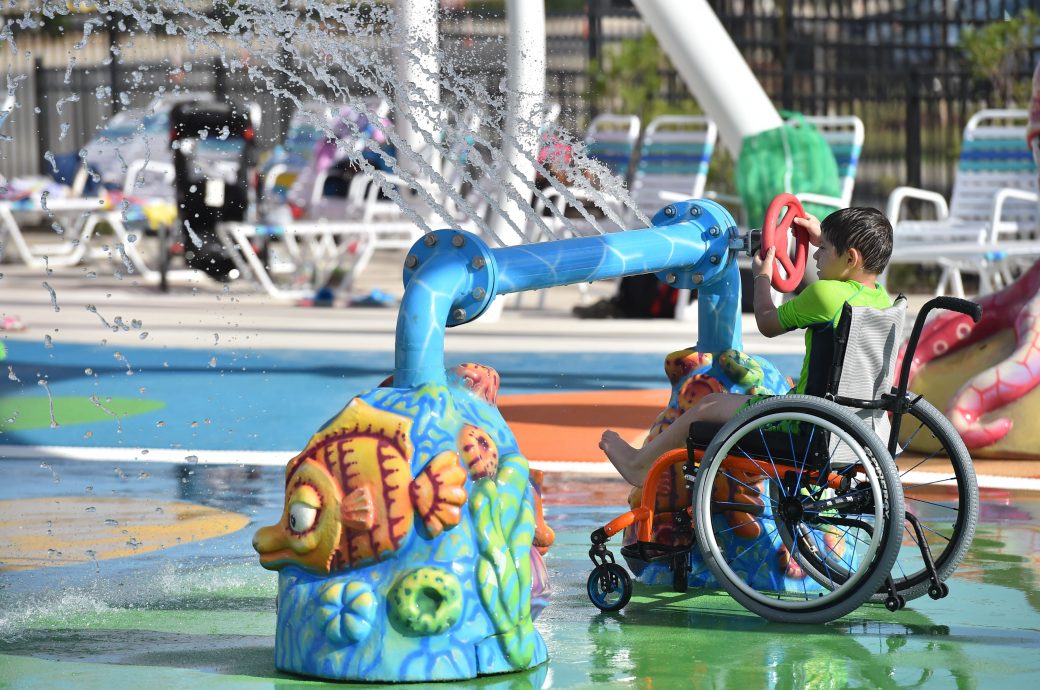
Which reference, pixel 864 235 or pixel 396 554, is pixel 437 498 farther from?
pixel 864 235

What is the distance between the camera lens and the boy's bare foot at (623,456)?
4887 millimetres

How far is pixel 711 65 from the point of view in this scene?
10.4 meters

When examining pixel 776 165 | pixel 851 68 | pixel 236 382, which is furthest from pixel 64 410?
pixel 851 68

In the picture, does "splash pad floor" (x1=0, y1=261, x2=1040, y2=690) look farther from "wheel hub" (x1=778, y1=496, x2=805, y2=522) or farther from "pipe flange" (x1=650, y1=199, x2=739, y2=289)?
"pipe flange" (x1=650, y1=199, x2=739, y2=289)

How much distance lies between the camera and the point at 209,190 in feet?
52.4

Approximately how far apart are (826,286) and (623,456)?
0.81 m

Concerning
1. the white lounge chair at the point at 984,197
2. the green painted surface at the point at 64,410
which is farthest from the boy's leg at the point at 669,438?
the white lounge chair at the point at 984,197

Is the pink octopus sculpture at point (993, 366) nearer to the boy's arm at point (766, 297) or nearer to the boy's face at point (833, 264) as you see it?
the boy's face at point (833, 264)

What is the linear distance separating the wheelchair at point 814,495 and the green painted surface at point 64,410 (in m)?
3.96

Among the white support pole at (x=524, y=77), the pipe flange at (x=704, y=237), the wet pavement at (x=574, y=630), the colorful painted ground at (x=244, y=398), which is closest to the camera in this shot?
the wet pavement at (x=574, y=630)

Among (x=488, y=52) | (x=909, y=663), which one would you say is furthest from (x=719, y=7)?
(x=909, y=663)

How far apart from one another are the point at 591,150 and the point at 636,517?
387 inches

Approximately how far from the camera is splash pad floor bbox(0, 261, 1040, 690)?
404 centimetres

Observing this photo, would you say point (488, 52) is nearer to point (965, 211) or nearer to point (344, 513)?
point (965, 211)
